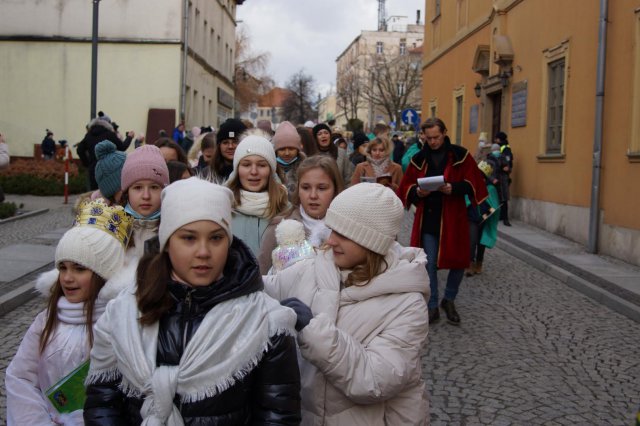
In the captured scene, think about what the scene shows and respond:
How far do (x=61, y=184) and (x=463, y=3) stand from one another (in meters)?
13.0

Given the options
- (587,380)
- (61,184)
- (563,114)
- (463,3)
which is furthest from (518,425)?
(463,3)

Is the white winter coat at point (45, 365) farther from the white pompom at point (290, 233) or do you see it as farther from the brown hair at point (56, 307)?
the white pompom at point (290, 233)

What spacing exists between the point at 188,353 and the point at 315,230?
180 centimetres

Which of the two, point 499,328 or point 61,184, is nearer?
point 499,328

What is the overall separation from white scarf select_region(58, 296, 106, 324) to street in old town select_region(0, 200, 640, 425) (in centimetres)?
201

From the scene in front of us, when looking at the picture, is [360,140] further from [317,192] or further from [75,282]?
[75,282]

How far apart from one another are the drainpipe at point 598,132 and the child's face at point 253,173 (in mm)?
8516

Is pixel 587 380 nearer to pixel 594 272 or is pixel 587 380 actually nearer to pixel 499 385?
pixel 499 385

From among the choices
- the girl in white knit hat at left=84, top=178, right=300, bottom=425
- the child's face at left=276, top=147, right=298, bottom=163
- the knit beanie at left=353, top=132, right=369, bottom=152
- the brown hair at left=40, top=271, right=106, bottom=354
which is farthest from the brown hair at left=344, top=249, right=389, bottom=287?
the knit beanie at left=353, top=132, right=369, bottom=152

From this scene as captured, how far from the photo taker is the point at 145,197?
167 inches

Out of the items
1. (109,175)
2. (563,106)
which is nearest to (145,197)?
(109,175)

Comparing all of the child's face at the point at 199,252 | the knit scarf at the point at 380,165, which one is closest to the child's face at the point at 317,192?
the child's face at the point at 199,252

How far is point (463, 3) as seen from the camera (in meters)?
22.6

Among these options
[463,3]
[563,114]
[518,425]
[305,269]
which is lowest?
[518,425]
